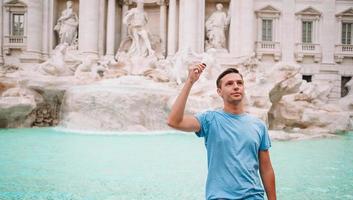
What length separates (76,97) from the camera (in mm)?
12164

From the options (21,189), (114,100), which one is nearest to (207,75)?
(114,100)

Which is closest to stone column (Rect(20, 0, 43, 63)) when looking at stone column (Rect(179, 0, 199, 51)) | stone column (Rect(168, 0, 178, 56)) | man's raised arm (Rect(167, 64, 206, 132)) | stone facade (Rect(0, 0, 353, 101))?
stone facade (Rect(0, 0, 353, 101))

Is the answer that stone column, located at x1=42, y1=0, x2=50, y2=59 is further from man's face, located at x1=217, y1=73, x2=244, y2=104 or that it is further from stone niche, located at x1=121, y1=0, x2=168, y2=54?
man's face, located at x1=217, y1=73, x2=244, y2=104

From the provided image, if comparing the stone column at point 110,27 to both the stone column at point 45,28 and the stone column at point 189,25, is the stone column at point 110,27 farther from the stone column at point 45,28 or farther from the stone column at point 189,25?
the stone column at point 189,25

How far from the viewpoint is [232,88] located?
2.10 metres

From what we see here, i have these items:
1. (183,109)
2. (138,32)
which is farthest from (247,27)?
(183,109)

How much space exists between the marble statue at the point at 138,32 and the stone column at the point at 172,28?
1384 millimetres

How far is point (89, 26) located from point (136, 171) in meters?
15.2

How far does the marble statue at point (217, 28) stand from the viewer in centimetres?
1973

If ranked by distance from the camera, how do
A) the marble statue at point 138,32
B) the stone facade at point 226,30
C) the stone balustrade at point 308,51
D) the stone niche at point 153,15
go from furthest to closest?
the stone balustrade at point 308,51 → the stone niche at point 153,15 → the stone facade at point 226,30 → the marble statue at point 138,32

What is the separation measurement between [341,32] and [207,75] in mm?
11516

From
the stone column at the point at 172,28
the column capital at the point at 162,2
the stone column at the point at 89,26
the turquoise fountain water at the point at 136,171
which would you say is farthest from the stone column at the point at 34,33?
the turquoise fountain water at the point at 136,171

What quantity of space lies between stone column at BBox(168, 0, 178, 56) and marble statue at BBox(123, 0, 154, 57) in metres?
1.38

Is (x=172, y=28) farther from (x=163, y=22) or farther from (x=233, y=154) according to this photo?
(x=233, y=154)
